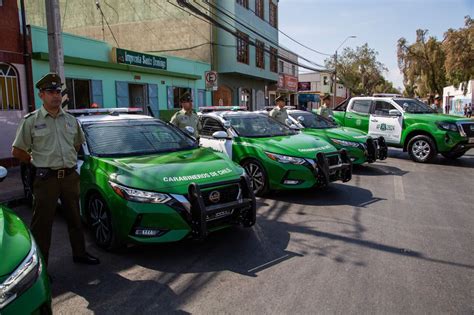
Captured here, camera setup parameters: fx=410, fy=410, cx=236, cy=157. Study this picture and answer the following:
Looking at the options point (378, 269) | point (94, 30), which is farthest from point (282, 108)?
point (94, 30)

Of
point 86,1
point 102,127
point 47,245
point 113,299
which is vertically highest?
point 86,1

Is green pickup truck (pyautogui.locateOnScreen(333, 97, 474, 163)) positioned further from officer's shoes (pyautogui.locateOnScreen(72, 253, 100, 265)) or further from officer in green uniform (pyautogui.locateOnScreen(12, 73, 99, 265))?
officer in green uniform (pyautogui.locateOnScreen(12, 73, 99, 265))

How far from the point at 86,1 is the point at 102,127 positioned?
20801 millimetres

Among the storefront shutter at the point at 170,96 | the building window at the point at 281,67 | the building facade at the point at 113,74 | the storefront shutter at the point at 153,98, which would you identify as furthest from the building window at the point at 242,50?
the building window at the point at 281,67

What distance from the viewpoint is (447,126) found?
35.4 ft

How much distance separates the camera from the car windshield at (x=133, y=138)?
5.27 metres

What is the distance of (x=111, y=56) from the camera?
1507 cm

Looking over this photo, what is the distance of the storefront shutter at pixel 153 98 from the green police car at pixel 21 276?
14.1 meters

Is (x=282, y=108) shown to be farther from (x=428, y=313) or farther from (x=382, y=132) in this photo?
(x=428, y=313)

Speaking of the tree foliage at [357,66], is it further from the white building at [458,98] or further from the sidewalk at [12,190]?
the sidewalk at [12,190]

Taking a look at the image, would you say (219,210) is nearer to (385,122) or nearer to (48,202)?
(48,202)

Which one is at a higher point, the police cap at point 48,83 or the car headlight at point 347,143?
the police cap at point 48,83

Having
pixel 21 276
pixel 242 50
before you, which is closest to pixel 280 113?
pixel 21 276

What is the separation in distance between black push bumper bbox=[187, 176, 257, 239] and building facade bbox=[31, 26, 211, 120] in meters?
9.02
